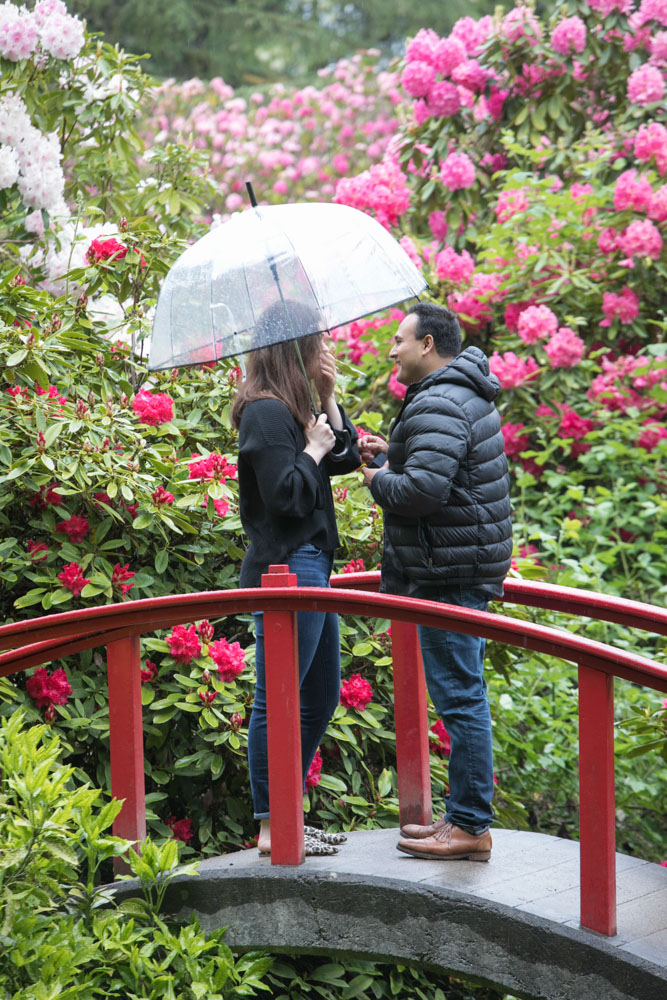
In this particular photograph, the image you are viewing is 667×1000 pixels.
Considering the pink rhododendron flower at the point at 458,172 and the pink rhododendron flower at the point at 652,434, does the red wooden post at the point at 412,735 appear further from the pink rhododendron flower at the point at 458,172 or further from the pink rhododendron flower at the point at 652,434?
the pink rhododendron flower at the point at 458,172

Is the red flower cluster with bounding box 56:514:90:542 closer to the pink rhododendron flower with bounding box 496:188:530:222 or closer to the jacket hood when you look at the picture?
the jacket hood

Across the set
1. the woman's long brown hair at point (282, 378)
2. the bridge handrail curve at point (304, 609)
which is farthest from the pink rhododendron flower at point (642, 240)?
the bridge handrail curve at point (304, 609)

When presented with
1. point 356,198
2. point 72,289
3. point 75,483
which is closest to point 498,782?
point 75,483

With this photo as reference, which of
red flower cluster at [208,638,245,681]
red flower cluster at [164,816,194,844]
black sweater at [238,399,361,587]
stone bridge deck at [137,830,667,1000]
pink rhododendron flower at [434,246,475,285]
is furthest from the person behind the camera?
pink rhododendron flower at [434,246,475,285]

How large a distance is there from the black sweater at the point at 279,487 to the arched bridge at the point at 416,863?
0.12 metres

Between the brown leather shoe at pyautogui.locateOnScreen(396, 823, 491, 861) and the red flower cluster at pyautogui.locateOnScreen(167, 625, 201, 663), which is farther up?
the red flower cluster at pyautogui.locateOnScreen(167, 625, 201, 663)

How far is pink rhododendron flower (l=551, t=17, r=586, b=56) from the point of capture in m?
6.96

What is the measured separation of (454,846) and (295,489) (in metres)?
1.09

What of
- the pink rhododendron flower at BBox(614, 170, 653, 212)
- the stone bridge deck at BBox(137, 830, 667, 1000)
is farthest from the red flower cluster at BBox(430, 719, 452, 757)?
the pink rhododendron flower at BBox(614, 170, 653, 212)

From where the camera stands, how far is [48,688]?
3619mm

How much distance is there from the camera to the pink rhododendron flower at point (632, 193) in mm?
5969

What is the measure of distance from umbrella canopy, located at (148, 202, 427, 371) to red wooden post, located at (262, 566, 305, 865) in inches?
25.5

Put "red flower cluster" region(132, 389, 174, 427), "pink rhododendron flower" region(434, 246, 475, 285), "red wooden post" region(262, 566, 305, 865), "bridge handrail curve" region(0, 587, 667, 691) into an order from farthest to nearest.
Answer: "pink rhododendron flower" region(434, 246, 475, 285), "red flower cluster" region(132, 389, 174, 427), "red wooden post" region(262, 566, 305, 865), "bridge handrail curve" region(0, 587, 667, 691)

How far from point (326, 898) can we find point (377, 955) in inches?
8.3
